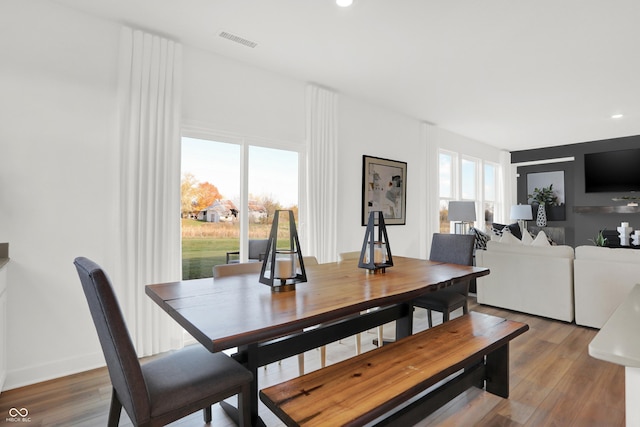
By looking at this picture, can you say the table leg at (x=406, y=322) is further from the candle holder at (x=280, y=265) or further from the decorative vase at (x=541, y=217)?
the decorative vase at (x=541, y=217)

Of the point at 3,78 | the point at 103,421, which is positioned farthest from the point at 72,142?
the point at 103,421

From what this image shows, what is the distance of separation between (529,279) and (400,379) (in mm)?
3136

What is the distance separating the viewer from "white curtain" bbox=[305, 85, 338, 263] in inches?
155

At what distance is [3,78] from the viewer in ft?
7.62

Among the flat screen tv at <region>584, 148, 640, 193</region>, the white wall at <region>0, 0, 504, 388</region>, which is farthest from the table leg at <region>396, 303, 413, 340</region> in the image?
the flat screen tv at <region>584, 148, 640, 193</region>

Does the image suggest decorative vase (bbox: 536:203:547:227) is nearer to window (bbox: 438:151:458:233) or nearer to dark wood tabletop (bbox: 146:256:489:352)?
window (bbox: 438:151:458:233)

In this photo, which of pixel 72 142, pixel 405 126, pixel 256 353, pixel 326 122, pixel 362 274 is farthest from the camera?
pixel 405 126

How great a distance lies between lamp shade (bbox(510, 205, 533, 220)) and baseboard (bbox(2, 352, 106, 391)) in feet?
25.6

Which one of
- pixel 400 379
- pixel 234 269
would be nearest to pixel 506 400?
pixel 400 379

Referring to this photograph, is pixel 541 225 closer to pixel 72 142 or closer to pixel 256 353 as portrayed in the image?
pixel 256 353

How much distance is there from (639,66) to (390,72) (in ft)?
8.29

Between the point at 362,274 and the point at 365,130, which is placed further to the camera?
the point at 365,130

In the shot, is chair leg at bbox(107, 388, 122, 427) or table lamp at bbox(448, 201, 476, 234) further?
table lamp at bbox(448, 201, 476, 234)

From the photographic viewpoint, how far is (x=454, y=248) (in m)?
3.18
